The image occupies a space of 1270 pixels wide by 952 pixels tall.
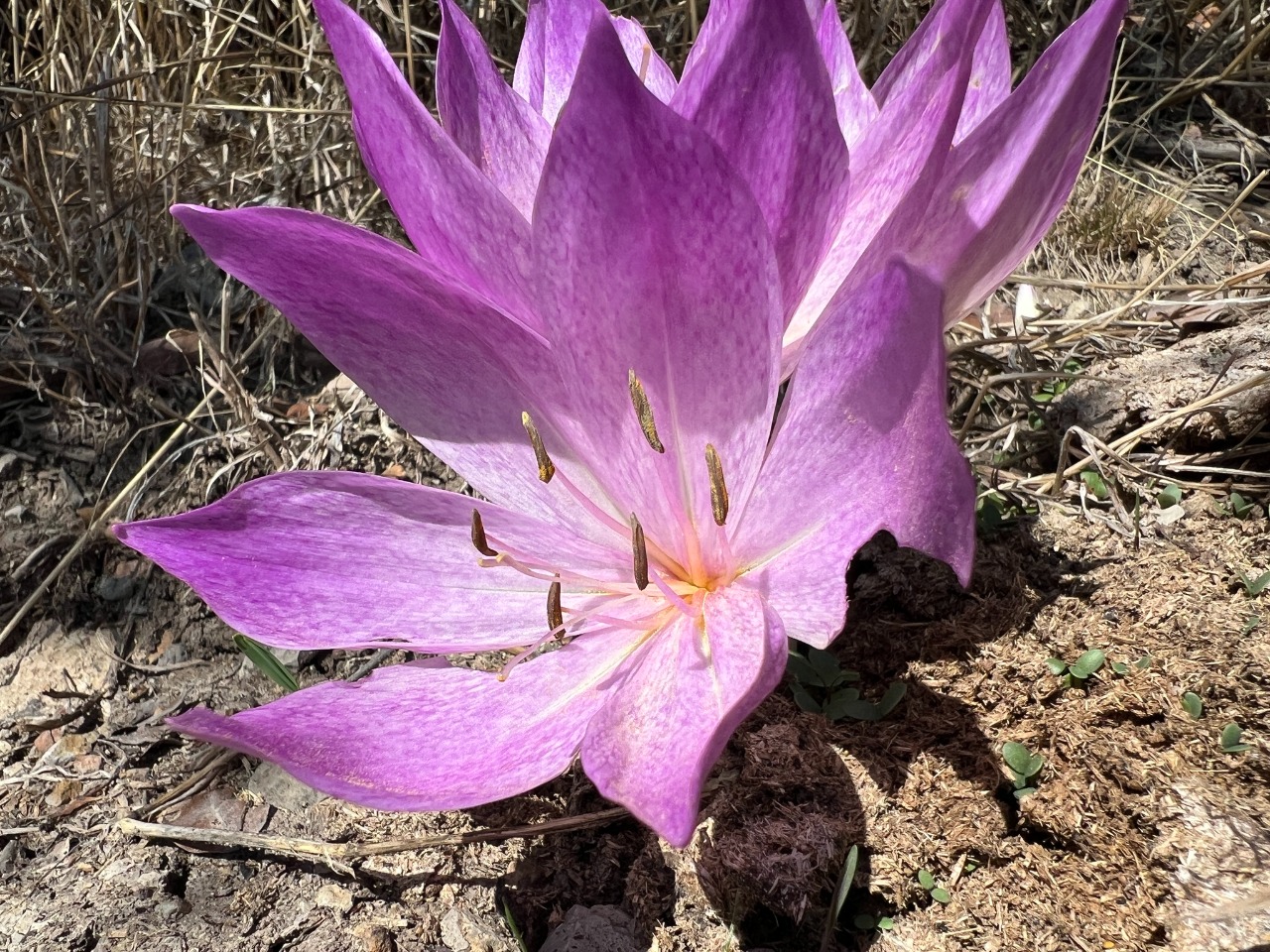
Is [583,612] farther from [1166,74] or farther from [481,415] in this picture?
[1166,74]

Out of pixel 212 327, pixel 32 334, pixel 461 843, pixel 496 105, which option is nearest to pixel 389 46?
pixel 212 327

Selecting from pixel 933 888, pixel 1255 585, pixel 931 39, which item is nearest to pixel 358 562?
pixel 933 888

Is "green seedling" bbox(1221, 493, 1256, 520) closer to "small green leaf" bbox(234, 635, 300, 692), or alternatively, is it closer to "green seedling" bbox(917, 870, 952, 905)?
"green seedling" bbox(917, 870, 952, 905)

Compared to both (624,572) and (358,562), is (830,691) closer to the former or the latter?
(624,572)

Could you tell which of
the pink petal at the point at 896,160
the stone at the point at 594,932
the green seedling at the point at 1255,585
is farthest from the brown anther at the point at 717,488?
the green seedling at the point at 1255,585

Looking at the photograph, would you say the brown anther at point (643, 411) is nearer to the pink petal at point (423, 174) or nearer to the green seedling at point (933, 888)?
the pink petal at point (423, 174)

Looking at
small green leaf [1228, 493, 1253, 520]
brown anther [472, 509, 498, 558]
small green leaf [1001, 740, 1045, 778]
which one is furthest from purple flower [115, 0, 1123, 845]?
small green leaf [1228, 493, 1253, 520]
